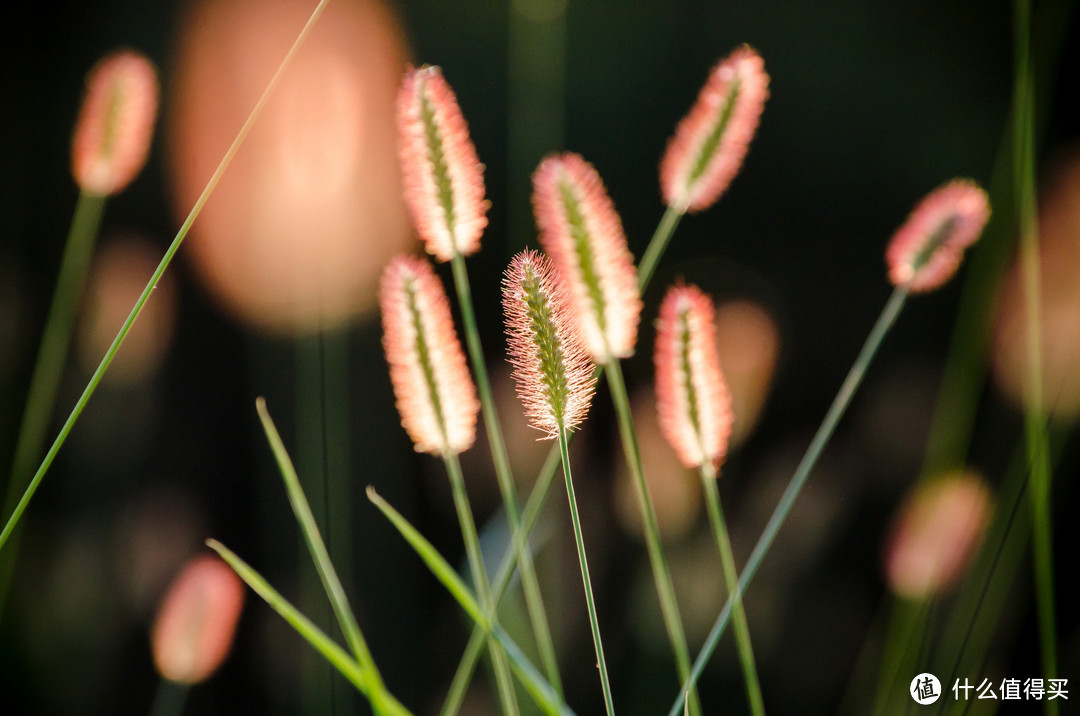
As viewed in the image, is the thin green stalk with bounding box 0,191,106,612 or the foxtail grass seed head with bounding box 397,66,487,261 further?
the thin green stalk with bounding box 0,191,106,612

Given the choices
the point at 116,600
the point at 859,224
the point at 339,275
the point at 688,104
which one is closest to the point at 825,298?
the point at 859,224

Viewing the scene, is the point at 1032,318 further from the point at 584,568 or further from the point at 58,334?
the point at 58,334

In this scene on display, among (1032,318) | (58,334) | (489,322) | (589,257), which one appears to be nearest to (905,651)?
(1032,318)

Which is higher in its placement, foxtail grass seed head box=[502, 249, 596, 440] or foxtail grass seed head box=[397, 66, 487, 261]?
foxtail grass seed head box=[397, 66, 487, 261]

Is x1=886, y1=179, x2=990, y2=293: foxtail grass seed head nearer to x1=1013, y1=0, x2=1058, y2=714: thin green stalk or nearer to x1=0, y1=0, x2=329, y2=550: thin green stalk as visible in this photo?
x1=1013, y1=0, x2=1058, y2=714: thin green stalk

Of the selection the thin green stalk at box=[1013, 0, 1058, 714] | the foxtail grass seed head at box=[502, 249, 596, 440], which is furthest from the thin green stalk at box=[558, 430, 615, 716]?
the thin green stalk at box=[1013, 0, 1058, 714]

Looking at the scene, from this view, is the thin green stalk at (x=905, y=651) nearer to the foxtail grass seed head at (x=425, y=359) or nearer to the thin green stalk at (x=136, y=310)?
the foxtail grass seed head at (x=425, y=359)

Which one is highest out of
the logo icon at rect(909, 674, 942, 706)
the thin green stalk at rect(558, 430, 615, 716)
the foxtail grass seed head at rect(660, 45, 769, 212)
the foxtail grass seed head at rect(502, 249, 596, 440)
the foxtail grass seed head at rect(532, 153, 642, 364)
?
the foxtail grass seed head at rect(660, 45, 769, 212)
